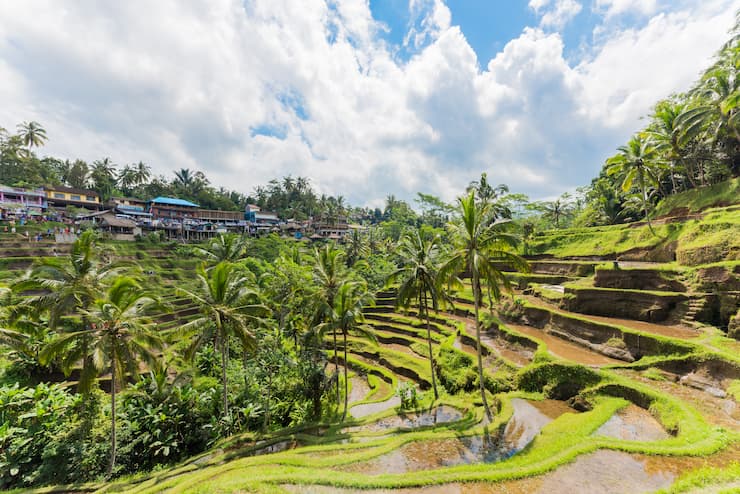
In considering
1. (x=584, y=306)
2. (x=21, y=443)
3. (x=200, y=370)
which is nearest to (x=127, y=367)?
(x=21, y=443)

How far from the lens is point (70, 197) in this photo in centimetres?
6750

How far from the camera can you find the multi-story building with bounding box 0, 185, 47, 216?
55838 mm

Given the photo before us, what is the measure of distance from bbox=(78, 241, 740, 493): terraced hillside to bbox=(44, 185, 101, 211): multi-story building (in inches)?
3248

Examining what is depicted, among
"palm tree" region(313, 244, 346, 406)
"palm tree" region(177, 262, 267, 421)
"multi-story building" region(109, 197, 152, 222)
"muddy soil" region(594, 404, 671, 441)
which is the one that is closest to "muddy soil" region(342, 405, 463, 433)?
"palm tree" region(313, 244, 346, 406)

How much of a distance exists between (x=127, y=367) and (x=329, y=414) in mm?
11214

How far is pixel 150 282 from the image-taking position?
1745 inches

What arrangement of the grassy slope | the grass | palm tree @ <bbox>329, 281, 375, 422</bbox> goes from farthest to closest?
1. the grass
2. the grassy slope
3. palm tree @ <bbox>329, 281, 375, 422</bbox>

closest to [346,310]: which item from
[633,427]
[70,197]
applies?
[633,427]

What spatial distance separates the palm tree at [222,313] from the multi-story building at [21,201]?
70.6 meters

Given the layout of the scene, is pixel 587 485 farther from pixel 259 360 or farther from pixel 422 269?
pixel 259 360

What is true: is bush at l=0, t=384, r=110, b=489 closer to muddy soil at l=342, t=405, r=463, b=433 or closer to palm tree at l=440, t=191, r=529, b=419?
muddy soil at l=342, t=405, r=463, b=433

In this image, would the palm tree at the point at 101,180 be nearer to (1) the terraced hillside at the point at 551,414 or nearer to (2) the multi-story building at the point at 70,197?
(2) the multi-story building at the point at 70,197

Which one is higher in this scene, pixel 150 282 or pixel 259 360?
pixel 150 282

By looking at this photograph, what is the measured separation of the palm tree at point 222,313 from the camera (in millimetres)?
14711
